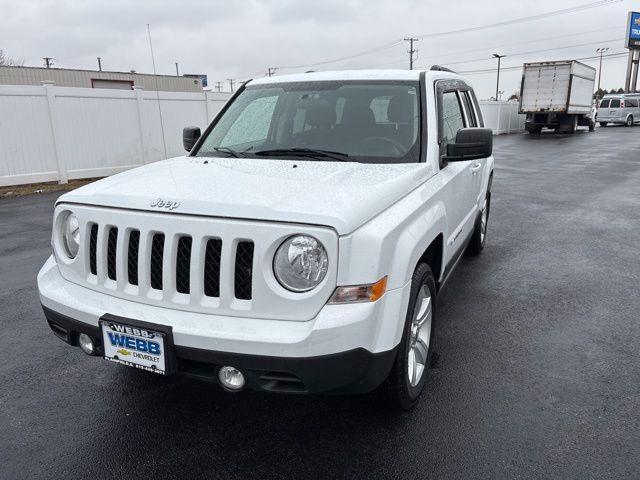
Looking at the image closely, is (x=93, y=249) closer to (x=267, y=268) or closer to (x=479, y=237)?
(x=267, y=268)

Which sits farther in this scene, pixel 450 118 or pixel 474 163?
pixel 474 163

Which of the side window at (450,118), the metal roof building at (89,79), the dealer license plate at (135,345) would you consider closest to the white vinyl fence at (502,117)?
the metal roof building at (89,79)

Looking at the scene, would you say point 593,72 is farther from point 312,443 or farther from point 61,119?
point 312,443

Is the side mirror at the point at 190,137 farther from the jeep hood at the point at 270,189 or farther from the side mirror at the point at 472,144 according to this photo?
the side mirror at the point at 472,144

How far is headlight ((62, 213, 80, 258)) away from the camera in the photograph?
2.77 metres

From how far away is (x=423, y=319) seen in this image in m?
2.97

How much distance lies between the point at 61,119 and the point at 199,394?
34.3ft

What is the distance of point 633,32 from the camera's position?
5369 centimetres

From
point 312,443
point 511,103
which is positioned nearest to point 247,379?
point 312,443

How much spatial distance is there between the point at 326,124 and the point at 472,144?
3.24 feet

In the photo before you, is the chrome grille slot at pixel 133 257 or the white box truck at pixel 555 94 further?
the white box truck at pixel 555 94

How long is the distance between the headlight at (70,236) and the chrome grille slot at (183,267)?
0.78 m

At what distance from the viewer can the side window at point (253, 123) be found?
375 cm

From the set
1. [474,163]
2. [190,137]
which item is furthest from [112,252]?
[474,163]
